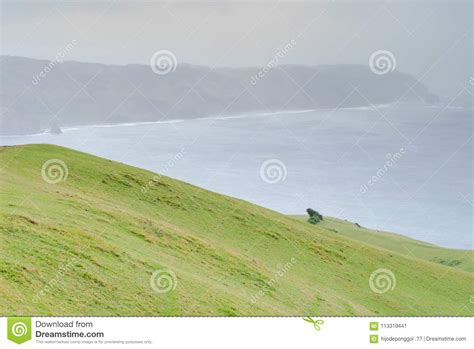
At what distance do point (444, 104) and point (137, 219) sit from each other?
522 ft

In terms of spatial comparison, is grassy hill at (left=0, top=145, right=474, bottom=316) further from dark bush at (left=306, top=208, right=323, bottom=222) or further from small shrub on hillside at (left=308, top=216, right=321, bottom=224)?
dark bush at (left=306, top=208, right=323, bottom=222)

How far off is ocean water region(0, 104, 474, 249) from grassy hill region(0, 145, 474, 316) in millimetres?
20177

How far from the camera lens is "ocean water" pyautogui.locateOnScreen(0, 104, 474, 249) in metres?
94.7

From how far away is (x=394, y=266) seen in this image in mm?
51031

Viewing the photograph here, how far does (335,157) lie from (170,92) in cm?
5697

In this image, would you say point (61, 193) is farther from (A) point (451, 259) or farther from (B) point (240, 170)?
(B) point (240, 170)

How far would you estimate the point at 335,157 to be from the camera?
12800 centimetres

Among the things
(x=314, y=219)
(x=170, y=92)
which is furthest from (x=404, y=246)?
(x=170, y=92)

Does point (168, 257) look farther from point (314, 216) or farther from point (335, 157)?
point (335, 157)

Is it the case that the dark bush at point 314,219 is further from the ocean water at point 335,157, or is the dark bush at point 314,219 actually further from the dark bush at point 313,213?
the ocean water at point 335,157

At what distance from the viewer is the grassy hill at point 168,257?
84.4 feet

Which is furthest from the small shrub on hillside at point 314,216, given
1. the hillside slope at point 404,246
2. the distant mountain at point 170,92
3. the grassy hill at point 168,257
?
the distant mountain at point 170,92
